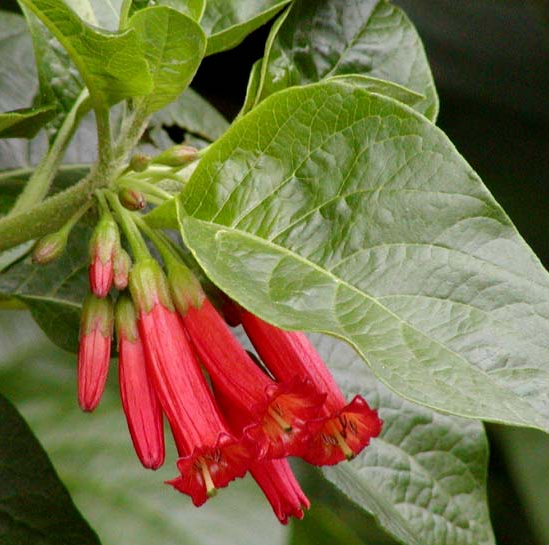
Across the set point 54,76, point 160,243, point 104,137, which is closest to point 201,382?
point 160,243

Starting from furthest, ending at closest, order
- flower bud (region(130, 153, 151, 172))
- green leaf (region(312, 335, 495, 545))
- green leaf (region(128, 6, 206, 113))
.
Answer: green leaf (region(312, 335, 495, 545)) < flower bud (region(130, 153, 151, 172)) < green leaf (region(128, 6, 206, 113))

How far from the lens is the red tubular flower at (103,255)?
866 mm

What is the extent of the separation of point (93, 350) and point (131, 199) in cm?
14

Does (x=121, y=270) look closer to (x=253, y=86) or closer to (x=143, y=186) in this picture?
(x=143, y=186)

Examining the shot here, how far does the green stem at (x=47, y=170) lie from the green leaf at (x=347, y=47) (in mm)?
193

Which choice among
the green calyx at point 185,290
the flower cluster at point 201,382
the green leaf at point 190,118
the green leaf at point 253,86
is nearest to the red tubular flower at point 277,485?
the flower cluster at point 201,382

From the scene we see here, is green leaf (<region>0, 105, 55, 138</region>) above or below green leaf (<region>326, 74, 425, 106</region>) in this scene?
below

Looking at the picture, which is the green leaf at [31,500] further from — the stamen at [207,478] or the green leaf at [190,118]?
the green leaf at [190,118]

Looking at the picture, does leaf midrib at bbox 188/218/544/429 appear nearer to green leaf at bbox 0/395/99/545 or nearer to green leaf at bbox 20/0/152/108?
green leaf at bbox 20/0/152/108

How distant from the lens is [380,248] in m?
0.77

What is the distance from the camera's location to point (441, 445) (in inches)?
46.4

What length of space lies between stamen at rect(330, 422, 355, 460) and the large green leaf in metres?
0.59

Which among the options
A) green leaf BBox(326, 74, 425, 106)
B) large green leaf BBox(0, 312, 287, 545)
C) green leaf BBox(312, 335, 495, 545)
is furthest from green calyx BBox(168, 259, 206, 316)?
large green leaf BBox(0, 312, 287, 545)

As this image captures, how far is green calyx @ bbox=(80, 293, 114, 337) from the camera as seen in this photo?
0.90 metres
